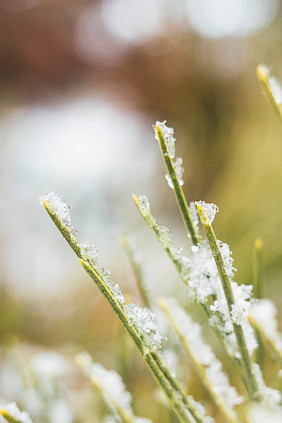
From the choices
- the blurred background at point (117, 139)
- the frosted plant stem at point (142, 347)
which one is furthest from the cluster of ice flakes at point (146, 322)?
the blurred background at point (117, 139)

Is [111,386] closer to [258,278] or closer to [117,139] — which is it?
[258,278]

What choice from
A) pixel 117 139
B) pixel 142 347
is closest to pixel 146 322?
pixel 142 347

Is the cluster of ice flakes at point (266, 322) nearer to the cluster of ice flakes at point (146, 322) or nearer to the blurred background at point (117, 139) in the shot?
the cluster of ice flakes at point (146, 322)

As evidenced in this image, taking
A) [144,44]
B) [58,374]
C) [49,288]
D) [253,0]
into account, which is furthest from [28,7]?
[58,374]

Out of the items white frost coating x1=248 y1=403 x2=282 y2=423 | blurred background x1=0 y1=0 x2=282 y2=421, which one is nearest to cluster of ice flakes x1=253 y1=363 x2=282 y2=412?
white frost coating x1=248 y1=403 x2=282 y2=423

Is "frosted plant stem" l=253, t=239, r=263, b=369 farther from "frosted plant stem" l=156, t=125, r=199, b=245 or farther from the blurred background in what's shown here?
the blurred background

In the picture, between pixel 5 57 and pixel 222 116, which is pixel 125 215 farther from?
pixel 5 57
